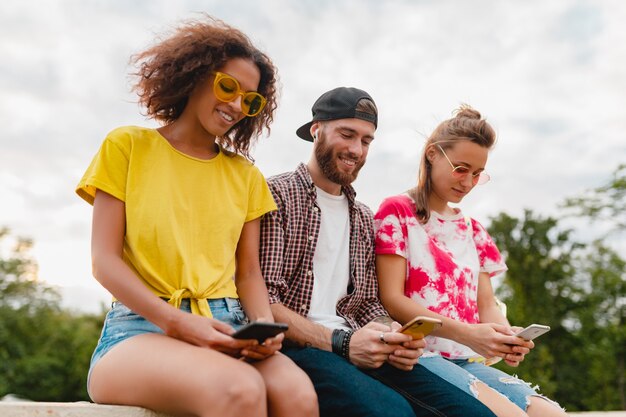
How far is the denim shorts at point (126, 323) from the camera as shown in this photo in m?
2.59

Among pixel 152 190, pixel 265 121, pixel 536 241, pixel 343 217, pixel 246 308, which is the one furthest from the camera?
pixel 536 241

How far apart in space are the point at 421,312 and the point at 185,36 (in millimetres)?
1832

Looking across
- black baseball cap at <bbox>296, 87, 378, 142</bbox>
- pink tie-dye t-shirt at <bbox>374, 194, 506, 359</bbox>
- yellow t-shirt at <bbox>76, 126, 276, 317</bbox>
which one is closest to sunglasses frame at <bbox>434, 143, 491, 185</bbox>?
pink tie-dye t-shirt at <bbox>374, 194, 506, 359</bbox>

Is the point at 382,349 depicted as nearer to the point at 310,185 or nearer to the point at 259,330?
the point at 259,330

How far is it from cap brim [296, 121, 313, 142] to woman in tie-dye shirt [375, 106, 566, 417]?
0.61 m

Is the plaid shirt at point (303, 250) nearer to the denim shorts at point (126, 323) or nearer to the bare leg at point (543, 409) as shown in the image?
the denim shorts at point (126, 323)

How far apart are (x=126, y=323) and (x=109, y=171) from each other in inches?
24.3

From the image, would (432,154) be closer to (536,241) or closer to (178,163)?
(178,163)

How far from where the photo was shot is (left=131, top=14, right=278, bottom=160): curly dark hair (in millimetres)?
3023

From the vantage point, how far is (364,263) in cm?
362

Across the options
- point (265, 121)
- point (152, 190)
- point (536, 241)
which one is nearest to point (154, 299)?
point (152, 190)

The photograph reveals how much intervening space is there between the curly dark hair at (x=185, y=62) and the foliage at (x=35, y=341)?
76.4ft

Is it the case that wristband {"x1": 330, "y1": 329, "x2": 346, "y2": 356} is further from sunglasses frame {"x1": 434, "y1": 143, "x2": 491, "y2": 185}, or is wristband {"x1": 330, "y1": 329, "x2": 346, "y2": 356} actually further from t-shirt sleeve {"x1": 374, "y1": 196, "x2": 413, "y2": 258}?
sunglasses frame {"x1": 434, "y1": 143, "x2": 491, "y2": 185}

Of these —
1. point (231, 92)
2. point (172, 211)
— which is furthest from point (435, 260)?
point (172, 211)
